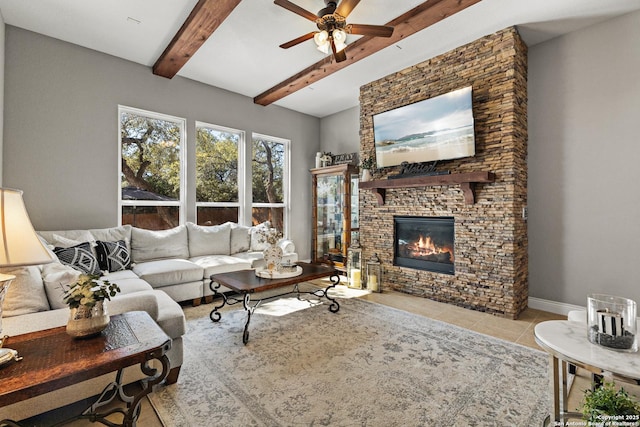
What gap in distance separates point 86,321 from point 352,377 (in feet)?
5.27

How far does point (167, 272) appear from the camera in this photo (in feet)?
10.9

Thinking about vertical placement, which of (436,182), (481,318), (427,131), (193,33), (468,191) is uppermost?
(193,33)

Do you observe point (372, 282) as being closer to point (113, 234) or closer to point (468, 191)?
point (468, 191)

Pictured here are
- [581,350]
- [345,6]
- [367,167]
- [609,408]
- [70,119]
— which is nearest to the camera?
[609,408]

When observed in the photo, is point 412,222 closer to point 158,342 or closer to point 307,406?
point 307,406

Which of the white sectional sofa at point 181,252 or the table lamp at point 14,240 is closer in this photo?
the table lamp at point 14,240

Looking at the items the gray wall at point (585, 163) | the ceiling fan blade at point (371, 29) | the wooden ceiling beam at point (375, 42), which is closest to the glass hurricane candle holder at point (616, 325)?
the gray wall at point (585, 163)

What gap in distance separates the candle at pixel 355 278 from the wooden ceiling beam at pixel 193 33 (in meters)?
3.50

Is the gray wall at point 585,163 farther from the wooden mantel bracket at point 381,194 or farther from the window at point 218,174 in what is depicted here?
the window at point 218,174

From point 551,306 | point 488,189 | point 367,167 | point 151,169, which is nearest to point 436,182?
point 488,189

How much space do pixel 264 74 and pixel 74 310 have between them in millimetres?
3833

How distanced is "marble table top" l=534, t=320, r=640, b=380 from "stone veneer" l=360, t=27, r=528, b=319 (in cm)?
176

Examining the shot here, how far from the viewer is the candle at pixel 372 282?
13.9ft

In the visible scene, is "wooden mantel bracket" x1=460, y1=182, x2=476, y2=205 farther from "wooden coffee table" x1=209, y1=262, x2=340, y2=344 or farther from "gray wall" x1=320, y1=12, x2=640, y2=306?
"wooden coffee table" x1=209, y1=262, x2=340, y2=344
